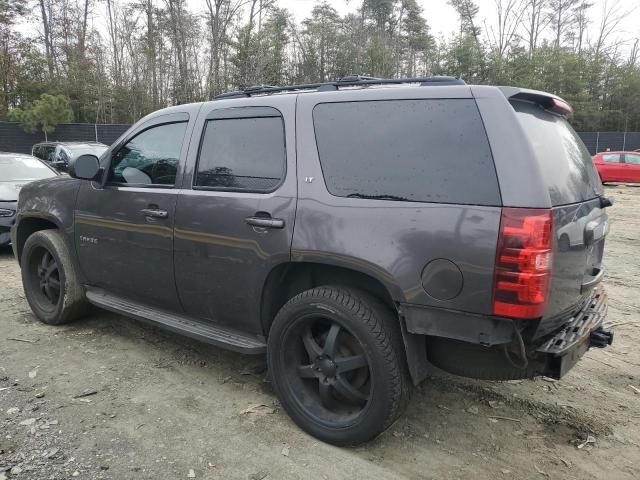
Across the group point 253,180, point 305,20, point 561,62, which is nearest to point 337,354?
point 253,180

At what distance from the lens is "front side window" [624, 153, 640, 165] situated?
20781 mm

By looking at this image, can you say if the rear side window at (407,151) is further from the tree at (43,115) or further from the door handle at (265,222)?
the tree at (43,115)

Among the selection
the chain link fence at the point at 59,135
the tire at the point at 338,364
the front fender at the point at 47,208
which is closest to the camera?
the tire at the point at 338,364

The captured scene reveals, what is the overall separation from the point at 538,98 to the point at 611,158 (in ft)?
71.7

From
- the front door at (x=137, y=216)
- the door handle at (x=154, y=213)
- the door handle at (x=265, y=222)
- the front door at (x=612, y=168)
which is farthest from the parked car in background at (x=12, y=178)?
the front door at (x=612, y=168)

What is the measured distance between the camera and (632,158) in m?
20.9

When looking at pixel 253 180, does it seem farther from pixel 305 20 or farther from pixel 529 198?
pixel 305 20

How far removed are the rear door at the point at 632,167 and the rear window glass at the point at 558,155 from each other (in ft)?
69.4

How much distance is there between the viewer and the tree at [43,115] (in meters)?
22.2

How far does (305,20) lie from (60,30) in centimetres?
1543

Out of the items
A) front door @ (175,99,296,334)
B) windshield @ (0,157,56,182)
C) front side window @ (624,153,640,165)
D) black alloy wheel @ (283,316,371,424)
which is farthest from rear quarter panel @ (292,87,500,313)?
front side window @ (624,153,640,165)

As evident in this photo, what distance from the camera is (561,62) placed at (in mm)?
34562

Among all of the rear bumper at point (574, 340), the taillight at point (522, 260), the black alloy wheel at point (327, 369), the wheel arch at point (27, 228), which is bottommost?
the black alloy wheel at point (327, 369)

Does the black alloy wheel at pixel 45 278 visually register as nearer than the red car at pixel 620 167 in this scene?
Yes
